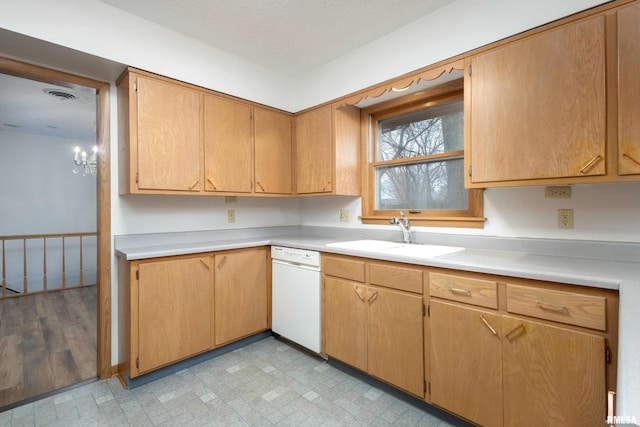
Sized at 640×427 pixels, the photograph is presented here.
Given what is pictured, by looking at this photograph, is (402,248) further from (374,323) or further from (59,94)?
(59,94)

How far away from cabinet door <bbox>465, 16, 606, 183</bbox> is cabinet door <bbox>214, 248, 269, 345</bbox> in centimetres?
182

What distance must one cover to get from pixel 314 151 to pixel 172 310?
5.79ft

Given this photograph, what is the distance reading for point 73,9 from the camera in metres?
1.80

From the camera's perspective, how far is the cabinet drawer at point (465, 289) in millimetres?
1445

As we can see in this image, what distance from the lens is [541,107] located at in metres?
1.55

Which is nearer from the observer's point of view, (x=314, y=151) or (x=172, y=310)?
(x=172, y=310)

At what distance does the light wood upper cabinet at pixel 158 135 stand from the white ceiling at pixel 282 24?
0.45 metres

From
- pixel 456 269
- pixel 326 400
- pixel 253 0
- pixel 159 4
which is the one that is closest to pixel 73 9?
pixel 159 4

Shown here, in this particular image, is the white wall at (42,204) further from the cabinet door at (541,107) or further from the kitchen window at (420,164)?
the cabinet door at (541,107)

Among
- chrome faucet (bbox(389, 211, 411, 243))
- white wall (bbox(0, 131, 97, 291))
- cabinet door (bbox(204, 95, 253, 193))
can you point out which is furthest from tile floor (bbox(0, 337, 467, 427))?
white wall (bbox(0, 131, 97, 291))

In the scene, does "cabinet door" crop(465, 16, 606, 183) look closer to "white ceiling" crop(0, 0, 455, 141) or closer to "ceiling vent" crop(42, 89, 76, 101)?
"white ceiling" crop(0, 0, 455, 141)

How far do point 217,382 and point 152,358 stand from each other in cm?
47

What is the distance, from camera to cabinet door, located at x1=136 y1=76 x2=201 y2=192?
208 cm

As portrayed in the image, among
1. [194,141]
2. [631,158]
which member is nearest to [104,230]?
[194,141]
